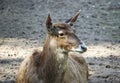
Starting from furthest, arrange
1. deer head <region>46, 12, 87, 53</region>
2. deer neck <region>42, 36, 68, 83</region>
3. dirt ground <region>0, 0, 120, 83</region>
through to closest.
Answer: dirt ground <region>0, 0, 120, 83</region>, deer neck <region>42, 36, 68, 83</region>, deer head <region>46, 12, 87, 53</region>

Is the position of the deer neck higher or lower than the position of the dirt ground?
higher

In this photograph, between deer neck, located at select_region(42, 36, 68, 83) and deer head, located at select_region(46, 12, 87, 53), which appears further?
deer neck, located at select_region(42, 36, 68, 83)

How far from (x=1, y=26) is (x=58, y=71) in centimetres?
766

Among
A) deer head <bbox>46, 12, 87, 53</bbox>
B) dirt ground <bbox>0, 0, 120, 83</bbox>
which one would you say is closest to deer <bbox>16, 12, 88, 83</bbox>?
deer head <bbox>46, 12, 87, 53</bbox>

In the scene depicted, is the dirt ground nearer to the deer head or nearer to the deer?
the deer

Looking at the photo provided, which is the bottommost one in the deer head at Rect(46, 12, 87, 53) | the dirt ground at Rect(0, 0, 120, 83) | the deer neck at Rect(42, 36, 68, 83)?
the dirt ground at Rect(0, 0, 120, 83)

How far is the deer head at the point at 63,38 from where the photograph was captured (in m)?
7.77

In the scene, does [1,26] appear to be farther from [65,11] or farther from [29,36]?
[65,11]

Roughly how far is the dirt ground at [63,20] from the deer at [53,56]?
84.3 inches

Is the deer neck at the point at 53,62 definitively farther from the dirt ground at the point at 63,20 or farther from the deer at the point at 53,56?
the dirt ground at the point at 63,20

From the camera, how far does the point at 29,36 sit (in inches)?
560

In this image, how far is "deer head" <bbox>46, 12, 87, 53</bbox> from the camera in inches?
306

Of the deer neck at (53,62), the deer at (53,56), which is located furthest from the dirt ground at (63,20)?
the deer neck at (53,62)

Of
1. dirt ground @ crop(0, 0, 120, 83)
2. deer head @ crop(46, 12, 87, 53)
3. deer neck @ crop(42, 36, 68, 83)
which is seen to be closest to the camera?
deer head @ crop(46, 12, 87, 53)
